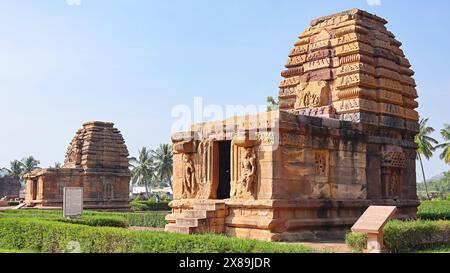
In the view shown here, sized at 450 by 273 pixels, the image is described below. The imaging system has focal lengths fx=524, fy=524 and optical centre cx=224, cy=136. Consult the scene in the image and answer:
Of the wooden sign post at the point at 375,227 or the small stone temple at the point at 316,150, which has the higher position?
the small stone temple at the point at 316,150

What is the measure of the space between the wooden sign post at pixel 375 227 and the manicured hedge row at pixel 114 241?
191 centimetres

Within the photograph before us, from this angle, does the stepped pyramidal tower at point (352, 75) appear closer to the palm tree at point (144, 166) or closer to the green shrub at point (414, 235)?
the green shrub at point (414, 235)

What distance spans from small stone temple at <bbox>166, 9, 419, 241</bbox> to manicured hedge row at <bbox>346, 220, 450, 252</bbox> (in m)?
2.65

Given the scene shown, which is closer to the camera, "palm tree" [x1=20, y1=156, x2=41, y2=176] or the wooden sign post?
the wooden sign post

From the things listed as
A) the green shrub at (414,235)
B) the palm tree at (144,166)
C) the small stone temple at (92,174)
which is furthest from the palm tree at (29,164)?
the green shrub at (414,235)

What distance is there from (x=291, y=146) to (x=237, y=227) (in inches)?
98.1

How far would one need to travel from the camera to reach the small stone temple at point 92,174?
31.0 meters

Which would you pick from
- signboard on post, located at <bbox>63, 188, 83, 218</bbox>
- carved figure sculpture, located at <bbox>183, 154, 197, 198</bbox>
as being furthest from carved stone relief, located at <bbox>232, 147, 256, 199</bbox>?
signboard on post, located at <bbox>63, 188, 83, 218</bbox>

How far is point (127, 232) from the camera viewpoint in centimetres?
973

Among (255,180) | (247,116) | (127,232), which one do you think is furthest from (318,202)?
(127,232)

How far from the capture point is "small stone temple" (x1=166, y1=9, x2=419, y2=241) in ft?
42.7

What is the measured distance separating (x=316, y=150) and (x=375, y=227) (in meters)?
4.19

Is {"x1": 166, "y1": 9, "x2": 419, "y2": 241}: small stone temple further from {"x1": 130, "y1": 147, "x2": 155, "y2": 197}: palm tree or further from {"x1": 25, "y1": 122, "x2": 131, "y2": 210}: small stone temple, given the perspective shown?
{"x1": 130, "y1": 147, "x2": 155, "y2": 197}: palm tree
